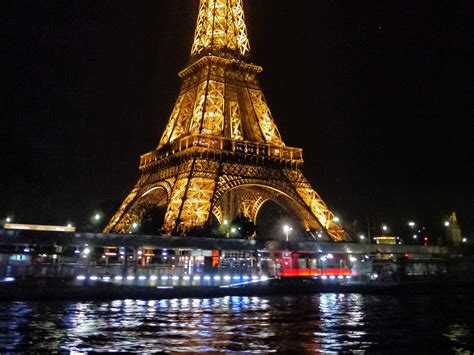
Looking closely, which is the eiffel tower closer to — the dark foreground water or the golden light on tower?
the golden light on tower

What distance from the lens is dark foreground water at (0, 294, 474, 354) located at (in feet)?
32.9

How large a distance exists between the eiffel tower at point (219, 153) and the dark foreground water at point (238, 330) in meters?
20.2

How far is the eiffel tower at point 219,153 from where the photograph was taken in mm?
40656

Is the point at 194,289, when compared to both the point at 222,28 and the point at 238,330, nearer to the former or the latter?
the point at 238,330

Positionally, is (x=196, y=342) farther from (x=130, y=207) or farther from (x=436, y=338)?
(x=130, y=207)

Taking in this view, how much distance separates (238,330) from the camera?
12.6 metres

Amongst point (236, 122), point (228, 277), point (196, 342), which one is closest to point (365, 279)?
point (228, 277)

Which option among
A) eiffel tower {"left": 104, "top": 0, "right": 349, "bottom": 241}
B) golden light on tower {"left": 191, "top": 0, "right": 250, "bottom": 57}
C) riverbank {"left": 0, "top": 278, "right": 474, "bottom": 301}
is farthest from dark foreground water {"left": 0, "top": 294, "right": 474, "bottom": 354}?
golden light on tower {"left": 191, "top": 0, "right": 250, "bottom": 57}

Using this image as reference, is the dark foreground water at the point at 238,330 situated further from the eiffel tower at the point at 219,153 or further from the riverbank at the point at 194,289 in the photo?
the eiffel tower at the point at 219,153

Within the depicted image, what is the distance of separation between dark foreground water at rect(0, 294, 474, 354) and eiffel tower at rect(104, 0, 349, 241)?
20.2 metres

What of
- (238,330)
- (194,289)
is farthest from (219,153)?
(238,330)

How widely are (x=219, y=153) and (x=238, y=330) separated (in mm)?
30617

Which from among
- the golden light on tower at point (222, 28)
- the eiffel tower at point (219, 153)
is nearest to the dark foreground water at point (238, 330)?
the eiffel tower at point (219, 153)

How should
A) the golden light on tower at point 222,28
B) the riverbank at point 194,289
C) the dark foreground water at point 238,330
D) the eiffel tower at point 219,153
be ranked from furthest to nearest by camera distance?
the golden light on tower at point 222,28
the eiffel tower at point 219,153
the riverbank at point 194,289
the dark foreground water at point 238,330
